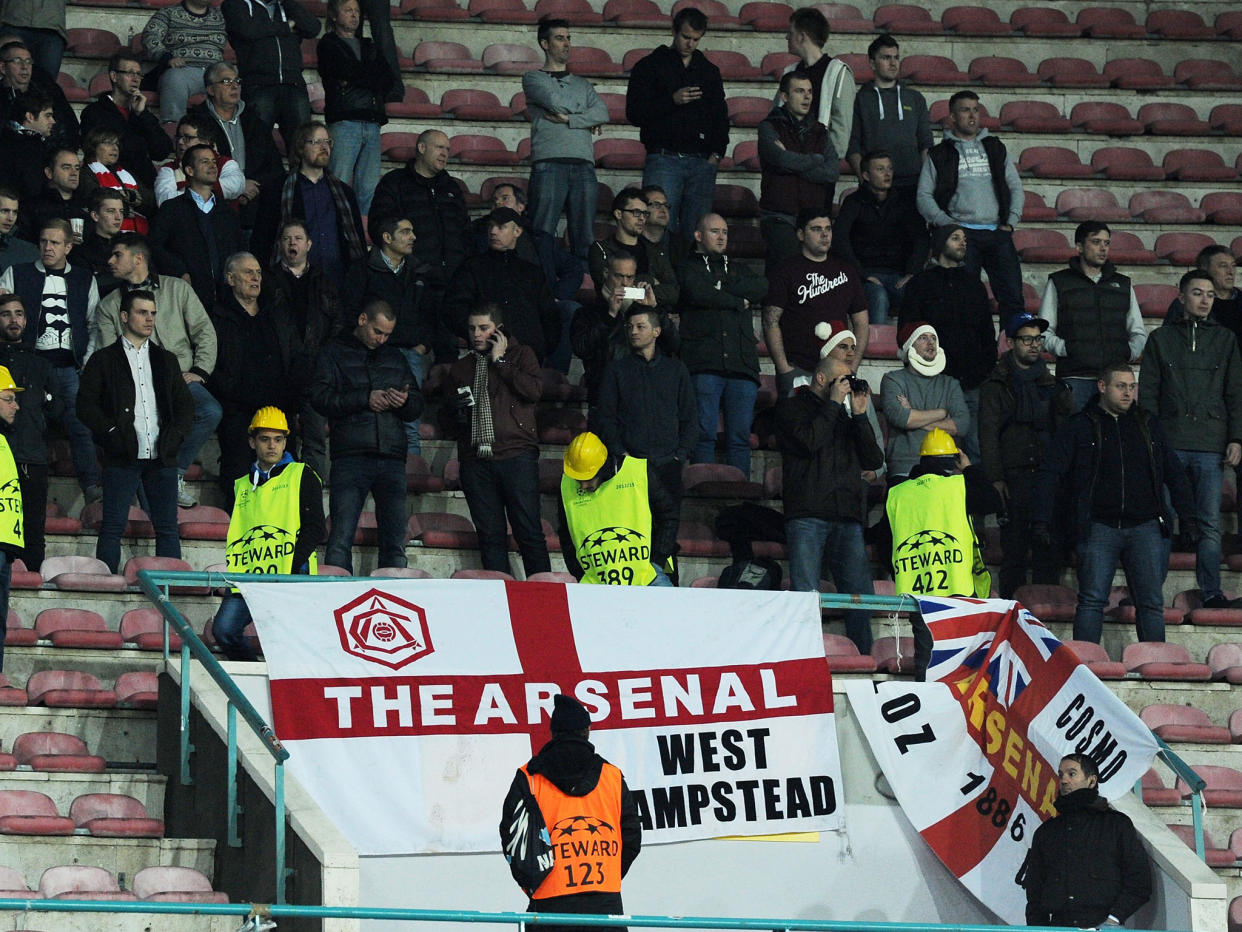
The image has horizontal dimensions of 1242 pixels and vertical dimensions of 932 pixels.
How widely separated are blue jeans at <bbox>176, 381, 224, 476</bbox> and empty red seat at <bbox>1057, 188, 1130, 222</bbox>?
7153 millimetres

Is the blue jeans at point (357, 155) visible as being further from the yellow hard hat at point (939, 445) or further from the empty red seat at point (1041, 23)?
the empty red seat at point (1041, 23)

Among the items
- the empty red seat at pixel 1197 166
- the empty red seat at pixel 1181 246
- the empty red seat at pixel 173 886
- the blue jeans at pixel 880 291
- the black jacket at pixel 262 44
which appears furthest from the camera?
the empty red seat at pixel 1197 166

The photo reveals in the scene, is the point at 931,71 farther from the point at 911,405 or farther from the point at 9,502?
the point at 9,502

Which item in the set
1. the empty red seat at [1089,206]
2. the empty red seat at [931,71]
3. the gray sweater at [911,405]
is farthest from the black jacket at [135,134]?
the empty red seat at [1089,206]

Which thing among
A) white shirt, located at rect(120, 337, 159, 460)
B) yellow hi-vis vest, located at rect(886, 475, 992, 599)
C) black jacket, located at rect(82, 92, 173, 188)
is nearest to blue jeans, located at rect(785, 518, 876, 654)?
yellow hi-vis vest, located at rect(886, 475, 992, 599)

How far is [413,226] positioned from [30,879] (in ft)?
19.3

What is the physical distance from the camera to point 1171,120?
18.7 meters

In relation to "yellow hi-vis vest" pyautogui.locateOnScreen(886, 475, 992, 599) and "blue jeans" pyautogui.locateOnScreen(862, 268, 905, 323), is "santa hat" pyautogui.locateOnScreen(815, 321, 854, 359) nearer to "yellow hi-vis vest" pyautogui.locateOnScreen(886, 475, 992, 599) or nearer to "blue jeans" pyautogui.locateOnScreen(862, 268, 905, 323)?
"blue jeans" pyautogui.locateOnScreen(862, 268, 905, 323)

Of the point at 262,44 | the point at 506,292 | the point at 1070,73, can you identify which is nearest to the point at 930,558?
the point at 506,292

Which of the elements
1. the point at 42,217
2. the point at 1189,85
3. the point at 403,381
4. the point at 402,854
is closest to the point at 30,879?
the point at 402,854

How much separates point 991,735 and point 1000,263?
5.12 m

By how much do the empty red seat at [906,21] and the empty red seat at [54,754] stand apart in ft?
35.1

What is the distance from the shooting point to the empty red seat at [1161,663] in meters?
12.7

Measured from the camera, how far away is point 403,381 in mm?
13156
